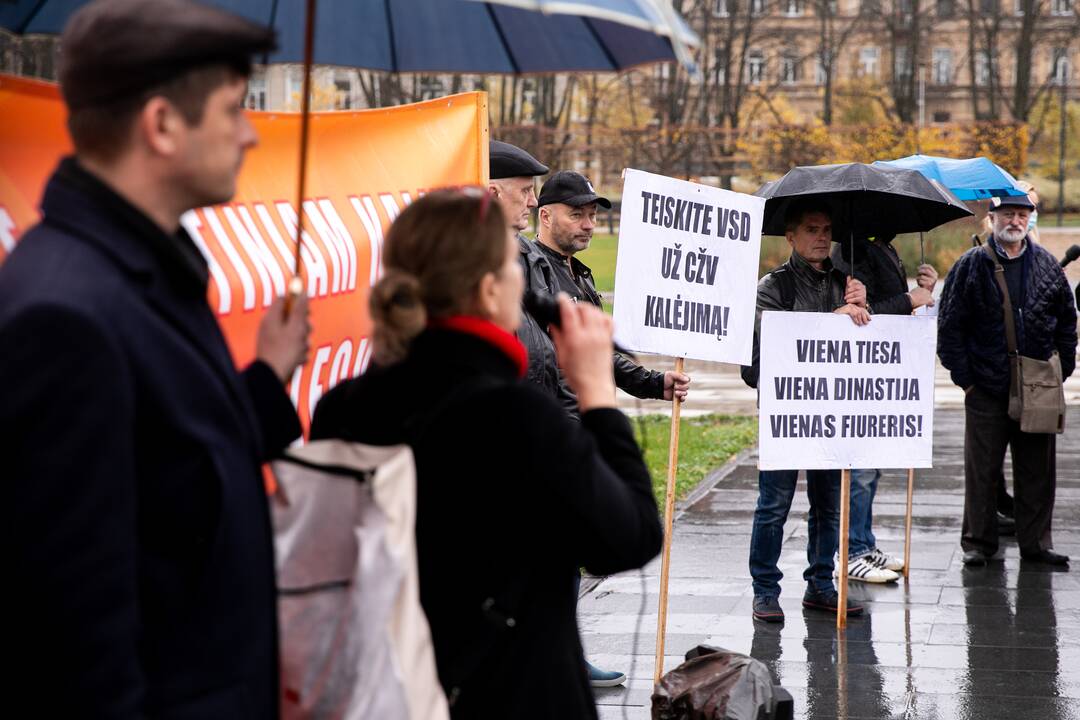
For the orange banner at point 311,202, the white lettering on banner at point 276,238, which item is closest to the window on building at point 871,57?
the orange banner at point 311,202

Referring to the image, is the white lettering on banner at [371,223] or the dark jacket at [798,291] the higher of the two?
the white lettering on banner at [371,223]

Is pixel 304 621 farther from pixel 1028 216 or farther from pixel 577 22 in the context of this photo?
pixel 1028 216

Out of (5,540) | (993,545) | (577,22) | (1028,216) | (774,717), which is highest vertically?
(577,22)

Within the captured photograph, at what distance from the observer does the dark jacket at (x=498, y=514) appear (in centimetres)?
233

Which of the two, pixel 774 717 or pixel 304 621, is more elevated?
pixel 304 621

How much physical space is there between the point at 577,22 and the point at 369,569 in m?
1.86

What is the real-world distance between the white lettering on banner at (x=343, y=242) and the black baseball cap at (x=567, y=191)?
2.39 meters

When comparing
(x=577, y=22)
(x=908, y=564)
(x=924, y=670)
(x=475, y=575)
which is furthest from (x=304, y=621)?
(x=908, y=564)

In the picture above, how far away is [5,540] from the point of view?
178 cm

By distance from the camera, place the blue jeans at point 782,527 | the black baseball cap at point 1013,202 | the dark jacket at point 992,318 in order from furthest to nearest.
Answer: the dark jacket at point 992,318
the black baseball cap at point 1013,202
the blue jeans at point 782,527

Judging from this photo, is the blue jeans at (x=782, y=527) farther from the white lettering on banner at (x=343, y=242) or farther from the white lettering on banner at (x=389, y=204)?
the white lettering on banner at (x=343, y=242)

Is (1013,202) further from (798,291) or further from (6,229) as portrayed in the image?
(6,229)

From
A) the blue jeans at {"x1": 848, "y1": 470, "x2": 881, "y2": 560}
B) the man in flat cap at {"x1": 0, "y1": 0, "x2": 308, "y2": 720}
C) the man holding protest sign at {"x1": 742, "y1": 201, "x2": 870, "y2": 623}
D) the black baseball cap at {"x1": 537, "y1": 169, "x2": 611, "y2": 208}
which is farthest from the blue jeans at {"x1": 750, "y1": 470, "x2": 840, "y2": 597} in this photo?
the man in flat cap at {"x1": 0, "y1": 0, "x2": 308, "y2": 720}

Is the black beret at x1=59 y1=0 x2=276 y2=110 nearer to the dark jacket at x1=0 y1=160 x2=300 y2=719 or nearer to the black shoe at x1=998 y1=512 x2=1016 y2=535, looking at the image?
the dark jacket at x1=0 y1=160 x2=300 y2=719
